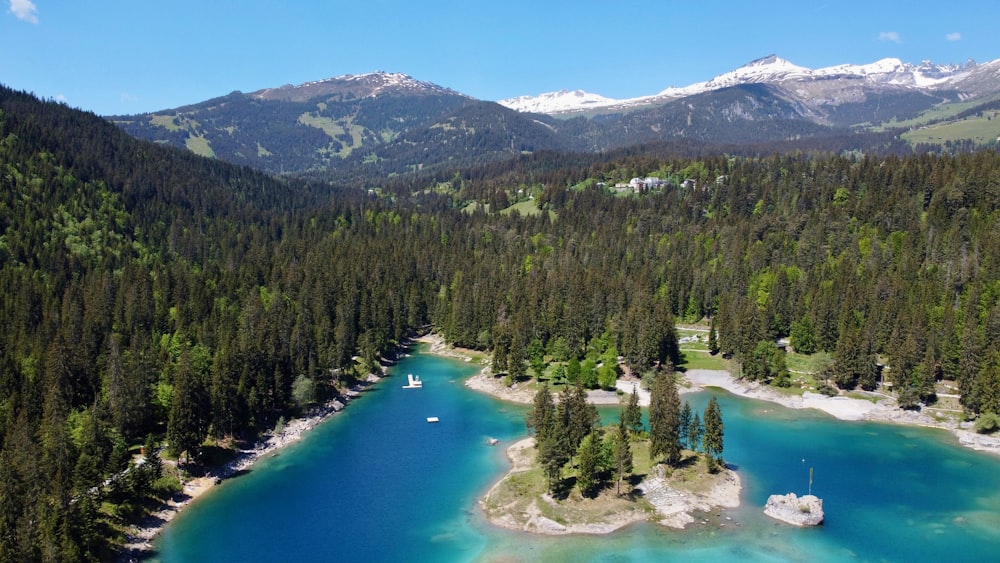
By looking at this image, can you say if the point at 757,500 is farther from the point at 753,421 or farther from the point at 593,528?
the point at 753,421

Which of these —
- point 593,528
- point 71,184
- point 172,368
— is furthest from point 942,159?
point 71,184

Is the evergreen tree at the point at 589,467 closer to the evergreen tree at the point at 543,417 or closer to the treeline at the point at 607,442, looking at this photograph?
the treeline at the point at 607,442

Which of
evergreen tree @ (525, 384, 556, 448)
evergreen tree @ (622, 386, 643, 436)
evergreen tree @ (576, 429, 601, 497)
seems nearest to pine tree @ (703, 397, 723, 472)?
evergreen tree @ (622, 386, 643, 436)

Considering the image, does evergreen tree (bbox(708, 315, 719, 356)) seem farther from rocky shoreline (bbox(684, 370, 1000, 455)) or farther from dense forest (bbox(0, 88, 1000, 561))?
rocky shoreline (bbox(684, 370, 1000, 455))

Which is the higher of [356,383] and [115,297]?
[115,297]

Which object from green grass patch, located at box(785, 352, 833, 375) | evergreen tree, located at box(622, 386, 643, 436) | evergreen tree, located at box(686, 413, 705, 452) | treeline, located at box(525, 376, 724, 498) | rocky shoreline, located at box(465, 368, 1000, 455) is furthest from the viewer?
green grass patch, located at box(785, 352, 833, 375)

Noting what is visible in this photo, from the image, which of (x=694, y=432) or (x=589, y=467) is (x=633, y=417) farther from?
(x=589, y=467)

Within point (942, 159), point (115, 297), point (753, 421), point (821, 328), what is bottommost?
point (753, 421)
